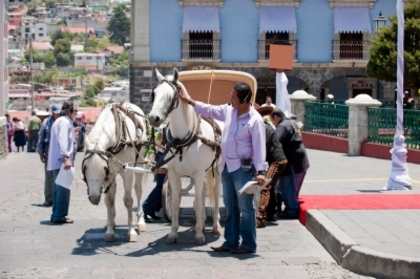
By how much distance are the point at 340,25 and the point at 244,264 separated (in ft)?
116

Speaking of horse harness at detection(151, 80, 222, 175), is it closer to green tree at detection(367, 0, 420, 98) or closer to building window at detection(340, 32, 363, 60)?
green tree at detection(367, 0, 420, 98)

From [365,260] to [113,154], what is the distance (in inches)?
133

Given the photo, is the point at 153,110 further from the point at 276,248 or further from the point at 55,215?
the point at 55,215

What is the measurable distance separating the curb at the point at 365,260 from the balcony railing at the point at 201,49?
1343 inches

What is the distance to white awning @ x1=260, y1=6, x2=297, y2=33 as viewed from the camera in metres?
43.9

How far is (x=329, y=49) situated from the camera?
44656mm

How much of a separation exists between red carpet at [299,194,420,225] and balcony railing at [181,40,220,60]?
31.0 meters

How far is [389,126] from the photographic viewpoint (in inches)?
839

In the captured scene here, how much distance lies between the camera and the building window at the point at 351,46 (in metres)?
44.6

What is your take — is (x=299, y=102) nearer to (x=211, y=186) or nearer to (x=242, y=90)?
(x=211, y=186)

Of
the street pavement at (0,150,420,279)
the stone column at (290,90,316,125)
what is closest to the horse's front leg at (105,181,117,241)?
the street pavement at (0,150,420,279)

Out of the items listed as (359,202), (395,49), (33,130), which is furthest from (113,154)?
(395,49)

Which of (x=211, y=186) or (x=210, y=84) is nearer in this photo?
(x=211, y=186)

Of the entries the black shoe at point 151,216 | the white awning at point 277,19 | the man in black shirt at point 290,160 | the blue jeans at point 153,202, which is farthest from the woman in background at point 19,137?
the man in black shirt at point 290,160
